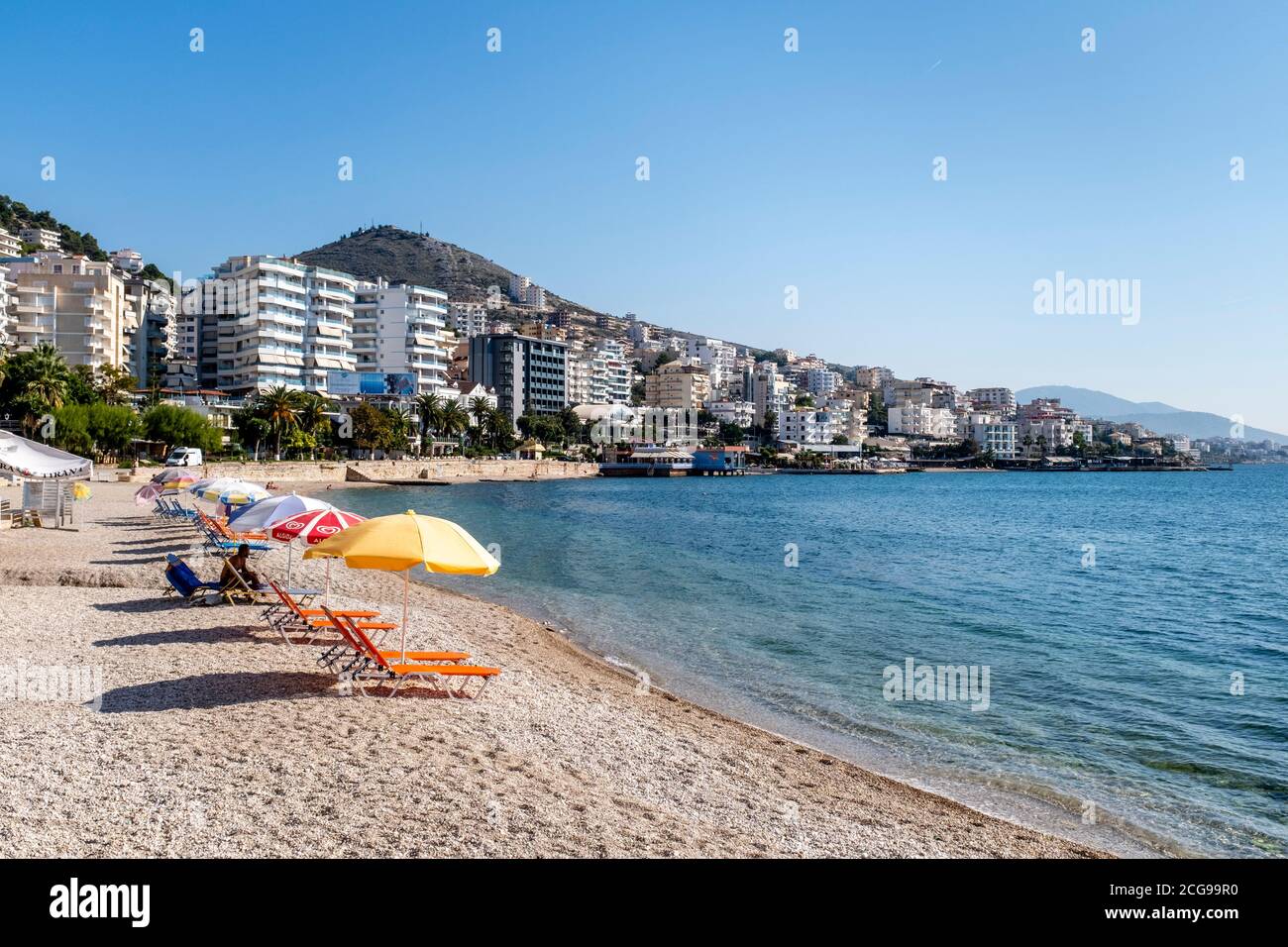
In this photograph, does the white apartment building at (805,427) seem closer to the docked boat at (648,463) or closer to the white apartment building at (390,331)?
the docked boat at (648,463)

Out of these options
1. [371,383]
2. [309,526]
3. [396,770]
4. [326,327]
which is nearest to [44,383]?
[326,327]

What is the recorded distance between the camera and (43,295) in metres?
84.6

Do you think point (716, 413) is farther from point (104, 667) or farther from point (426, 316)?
point (104, 667)

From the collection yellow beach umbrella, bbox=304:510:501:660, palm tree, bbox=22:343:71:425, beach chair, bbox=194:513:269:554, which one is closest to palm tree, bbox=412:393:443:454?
palm tree, bbox=22:343:71:425

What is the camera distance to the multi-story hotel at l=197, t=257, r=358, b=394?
97.6 meters

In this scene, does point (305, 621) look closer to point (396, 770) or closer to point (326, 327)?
point (396, 770)

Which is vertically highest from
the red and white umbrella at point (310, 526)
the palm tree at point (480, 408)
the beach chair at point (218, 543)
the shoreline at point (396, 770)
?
the palm tree at point (480, 408)

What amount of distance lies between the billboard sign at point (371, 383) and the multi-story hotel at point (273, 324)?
1322 mm

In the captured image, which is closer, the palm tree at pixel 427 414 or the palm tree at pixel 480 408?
the palm tree at pixel 427 414

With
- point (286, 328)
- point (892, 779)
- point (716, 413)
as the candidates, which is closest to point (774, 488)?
point (286, 328)

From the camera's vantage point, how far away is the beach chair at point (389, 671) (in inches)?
435

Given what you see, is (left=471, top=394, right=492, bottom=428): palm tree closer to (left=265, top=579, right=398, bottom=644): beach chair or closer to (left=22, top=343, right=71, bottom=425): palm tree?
(left=22, top=343, right=71, bottom=425): palm tree

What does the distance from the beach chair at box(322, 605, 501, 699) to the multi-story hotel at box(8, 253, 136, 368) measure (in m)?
87.4

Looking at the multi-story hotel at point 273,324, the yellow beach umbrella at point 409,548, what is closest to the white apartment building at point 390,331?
the multi-story hotel at point 273,324
